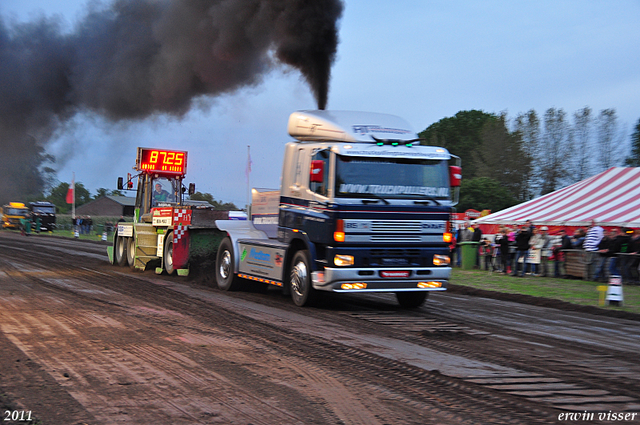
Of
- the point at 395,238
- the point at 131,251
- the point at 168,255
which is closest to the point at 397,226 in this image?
the point at 395,238

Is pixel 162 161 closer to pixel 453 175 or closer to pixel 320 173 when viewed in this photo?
pixel 320 173

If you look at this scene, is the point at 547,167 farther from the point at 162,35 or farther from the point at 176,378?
the point at 176,378

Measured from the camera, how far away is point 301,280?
1064 centimetres

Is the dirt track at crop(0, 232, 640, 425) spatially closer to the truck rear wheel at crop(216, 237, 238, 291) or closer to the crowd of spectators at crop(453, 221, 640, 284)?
the truck rear wheel at crop(216, 237, 238, 291)

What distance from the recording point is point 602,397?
210 inches

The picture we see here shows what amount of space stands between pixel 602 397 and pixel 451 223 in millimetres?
5282

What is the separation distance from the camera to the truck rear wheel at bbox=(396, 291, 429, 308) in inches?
445

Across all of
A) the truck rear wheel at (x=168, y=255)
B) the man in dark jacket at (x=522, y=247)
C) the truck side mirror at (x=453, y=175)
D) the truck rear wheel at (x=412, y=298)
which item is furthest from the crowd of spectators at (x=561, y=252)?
the truck rear wheel at (x=168, y=255)

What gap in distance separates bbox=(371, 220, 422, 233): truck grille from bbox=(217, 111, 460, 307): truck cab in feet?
0.05

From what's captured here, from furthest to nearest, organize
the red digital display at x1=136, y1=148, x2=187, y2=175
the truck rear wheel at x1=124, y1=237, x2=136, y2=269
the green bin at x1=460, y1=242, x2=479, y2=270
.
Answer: the green bin at x1=460, y1=242, x2=479, y2=270 < the truck rear wheel at x1=124, y1=237, x2=136, y2=269 < the red digital display at x1=136, y1=148, x2=187, y2=175

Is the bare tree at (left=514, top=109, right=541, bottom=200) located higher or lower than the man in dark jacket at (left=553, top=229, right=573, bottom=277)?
higher

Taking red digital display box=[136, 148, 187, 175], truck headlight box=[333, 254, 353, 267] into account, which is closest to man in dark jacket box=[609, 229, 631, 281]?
truck headlight box=[333, 254, 353, 267]

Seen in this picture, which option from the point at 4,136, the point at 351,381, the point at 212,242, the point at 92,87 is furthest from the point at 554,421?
the point at 4,136

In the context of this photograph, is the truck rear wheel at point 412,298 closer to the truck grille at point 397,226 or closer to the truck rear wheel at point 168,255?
the truck grille at point 397,226
